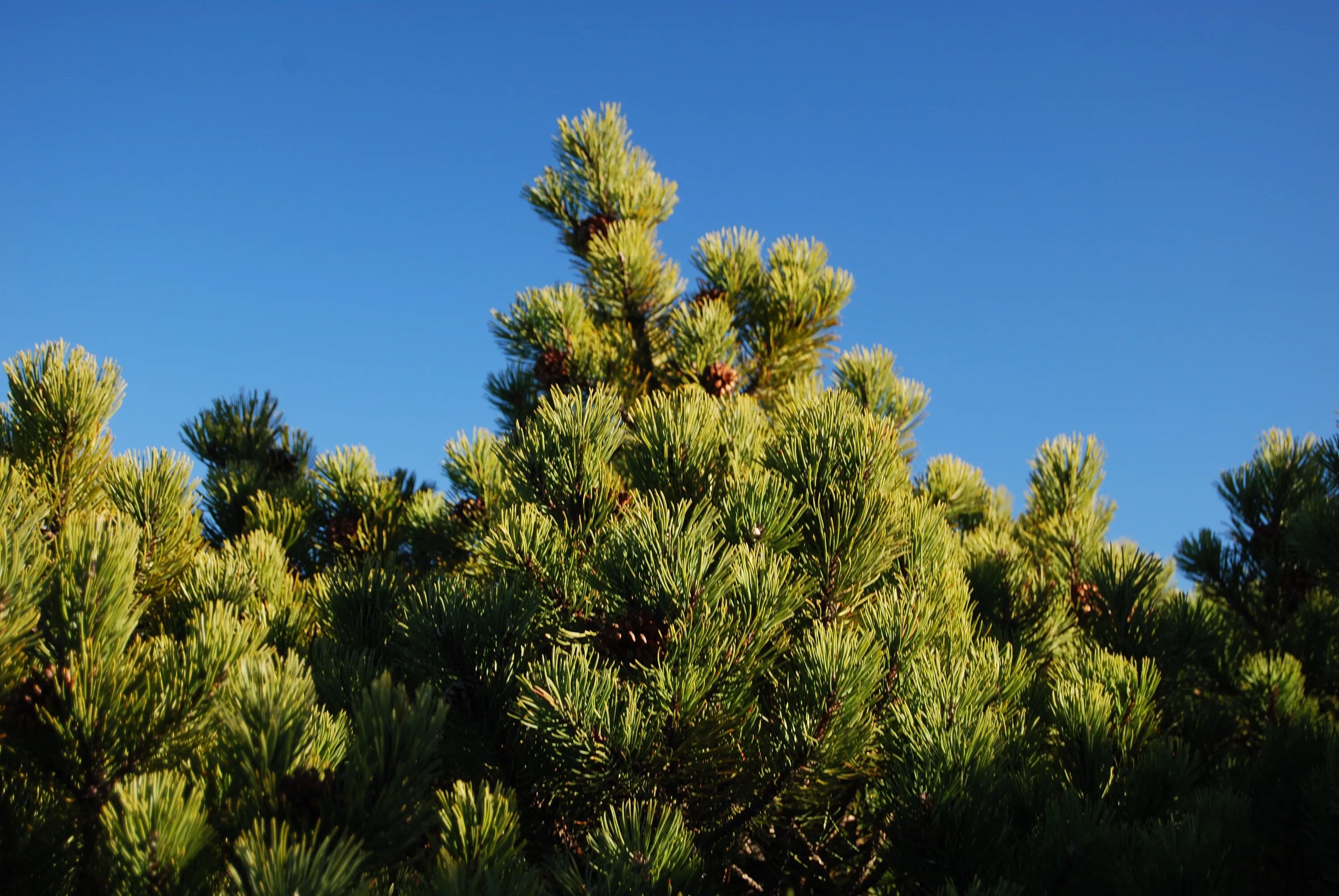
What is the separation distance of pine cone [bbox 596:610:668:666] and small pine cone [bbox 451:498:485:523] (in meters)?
1.47

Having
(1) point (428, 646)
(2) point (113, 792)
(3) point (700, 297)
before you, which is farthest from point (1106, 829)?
(3) point (700, 297)

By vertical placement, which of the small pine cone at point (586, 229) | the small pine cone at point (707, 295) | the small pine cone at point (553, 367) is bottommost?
the small pine cone at point (553, 367)

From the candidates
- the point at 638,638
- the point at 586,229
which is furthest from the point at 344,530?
the point at 638,638

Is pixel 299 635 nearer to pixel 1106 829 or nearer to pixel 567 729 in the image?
pixel 567 729

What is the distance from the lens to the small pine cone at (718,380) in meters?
3.17

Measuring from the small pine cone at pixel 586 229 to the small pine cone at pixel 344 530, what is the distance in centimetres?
143

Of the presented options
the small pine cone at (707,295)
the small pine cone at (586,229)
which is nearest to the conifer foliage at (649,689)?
the small pine cone at (707,295)

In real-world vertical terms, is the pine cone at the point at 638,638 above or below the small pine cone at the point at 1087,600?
below

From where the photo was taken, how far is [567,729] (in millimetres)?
1499

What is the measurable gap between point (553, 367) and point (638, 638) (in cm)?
188

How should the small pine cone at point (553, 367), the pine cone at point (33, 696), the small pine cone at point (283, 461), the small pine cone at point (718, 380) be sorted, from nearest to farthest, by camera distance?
the pine cone at point (33, 696) < the small pine cone at point (718, 380) < the small pine cone at point (553, 367) < the small pine cone at point (283, 461)

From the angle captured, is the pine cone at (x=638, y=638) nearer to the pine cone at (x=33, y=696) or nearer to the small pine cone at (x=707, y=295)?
the pine cone at (x=33, y=696)

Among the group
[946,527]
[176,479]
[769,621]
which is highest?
[946,527]

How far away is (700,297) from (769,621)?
2114 mm
